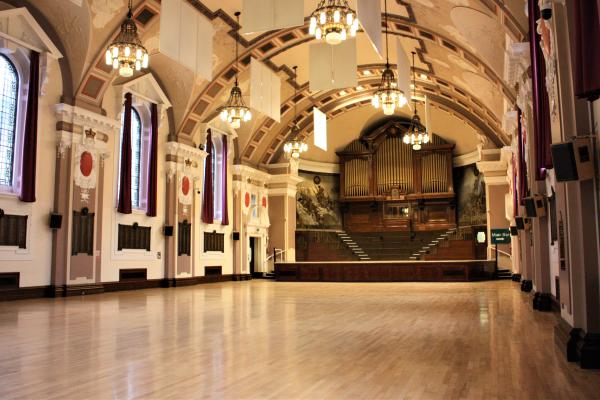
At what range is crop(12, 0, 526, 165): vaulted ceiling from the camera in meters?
13.4

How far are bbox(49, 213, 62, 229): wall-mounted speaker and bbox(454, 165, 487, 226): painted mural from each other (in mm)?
19733

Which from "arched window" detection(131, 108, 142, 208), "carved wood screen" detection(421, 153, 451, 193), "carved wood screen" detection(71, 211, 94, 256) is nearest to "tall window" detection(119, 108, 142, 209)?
"arched window" detection(131, 108, 142, 208)

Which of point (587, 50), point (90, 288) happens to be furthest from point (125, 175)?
point (587, 50)

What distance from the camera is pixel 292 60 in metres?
20.4

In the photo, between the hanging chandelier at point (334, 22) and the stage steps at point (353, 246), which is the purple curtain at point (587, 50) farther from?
the stage steps at point (353, 246)

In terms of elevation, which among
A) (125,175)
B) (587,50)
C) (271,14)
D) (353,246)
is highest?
(271,14)

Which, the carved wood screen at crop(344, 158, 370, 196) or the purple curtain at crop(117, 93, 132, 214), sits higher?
the carved wood screen at crop(344, 158, 370, 196)

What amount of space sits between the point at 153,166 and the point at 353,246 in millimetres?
14667

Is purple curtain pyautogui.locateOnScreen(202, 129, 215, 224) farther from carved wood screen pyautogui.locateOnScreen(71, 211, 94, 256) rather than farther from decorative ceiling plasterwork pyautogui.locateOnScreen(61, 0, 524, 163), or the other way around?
carved wood screen pyautogui.locateOnScreen(71, 211, 94, 256)

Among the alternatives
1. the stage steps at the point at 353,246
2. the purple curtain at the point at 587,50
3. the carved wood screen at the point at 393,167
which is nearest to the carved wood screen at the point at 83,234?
the purple curtain at the point at 587,50

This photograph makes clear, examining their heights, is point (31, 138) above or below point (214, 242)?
above

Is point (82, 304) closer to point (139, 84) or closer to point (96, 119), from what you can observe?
point (96, 119)

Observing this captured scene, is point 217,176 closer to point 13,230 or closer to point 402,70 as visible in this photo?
point 13,230

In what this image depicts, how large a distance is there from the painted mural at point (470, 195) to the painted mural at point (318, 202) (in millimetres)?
6877
